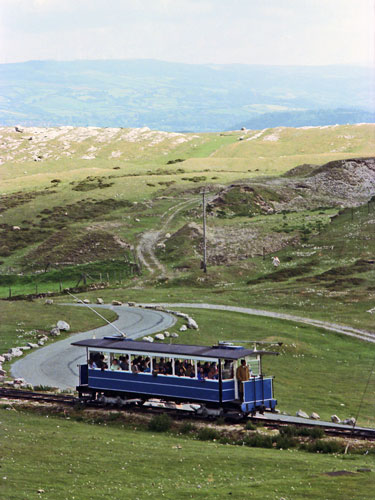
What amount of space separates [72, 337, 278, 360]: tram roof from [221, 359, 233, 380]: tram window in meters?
0.43

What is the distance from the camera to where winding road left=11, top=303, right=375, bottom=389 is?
54375 mm

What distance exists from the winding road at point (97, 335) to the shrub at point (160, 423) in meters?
14.5

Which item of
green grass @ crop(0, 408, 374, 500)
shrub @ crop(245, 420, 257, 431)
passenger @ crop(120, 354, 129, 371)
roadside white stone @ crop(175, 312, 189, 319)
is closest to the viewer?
green grass @ crop(0, 408, 374, 500)

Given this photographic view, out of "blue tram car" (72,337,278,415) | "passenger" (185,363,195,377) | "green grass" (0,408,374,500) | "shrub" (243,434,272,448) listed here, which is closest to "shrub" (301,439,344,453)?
"green grass" (0,408,374,500)

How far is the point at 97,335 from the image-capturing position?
69875 millimetres

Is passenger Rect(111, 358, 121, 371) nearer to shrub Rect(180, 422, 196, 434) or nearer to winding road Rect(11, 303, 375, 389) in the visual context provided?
shrub Rect(180, 422, 196, 434)

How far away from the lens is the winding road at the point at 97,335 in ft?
178

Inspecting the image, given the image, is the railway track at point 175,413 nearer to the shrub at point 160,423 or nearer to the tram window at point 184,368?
the shrub at point 160,423

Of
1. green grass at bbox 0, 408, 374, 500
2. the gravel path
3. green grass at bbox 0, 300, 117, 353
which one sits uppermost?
green grass at bbox 0, 408, 374, 500

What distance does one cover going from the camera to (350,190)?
193 m

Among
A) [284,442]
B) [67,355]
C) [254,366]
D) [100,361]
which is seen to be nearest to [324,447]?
[284,442]

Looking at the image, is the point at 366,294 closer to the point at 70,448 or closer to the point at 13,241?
the point at 70,448

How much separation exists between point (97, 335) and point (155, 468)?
41699 millimetres

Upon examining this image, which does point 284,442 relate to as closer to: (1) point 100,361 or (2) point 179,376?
(2) point 179,376
